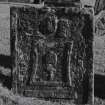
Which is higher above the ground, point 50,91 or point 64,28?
point 64,28

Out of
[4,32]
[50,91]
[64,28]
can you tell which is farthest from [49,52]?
[4,32]

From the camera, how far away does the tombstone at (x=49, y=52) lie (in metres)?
5.68

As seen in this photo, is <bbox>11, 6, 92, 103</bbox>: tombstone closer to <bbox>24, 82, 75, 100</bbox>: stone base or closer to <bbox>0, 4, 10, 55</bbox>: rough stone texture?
<bbox>24, 82, 75, 100</bbox>: stone base

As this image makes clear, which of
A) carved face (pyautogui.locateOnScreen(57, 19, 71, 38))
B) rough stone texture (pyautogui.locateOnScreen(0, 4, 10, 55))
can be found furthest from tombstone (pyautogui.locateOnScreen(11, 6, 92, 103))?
rough stone texture (pyautogui.locateOnScreen(0, 4, 10, 55))

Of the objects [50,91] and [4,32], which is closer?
[50,91]

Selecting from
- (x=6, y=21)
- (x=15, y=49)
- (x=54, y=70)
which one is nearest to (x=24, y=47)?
(x=15, y=49)

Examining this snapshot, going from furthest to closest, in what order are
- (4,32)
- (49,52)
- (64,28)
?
1. (4,32)
2. (49,52)
3. (64,28)

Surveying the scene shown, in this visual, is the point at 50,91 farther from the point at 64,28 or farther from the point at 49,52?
the point at 64,28

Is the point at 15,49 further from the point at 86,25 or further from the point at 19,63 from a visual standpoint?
the point at 86,25

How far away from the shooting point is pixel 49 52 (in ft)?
19.1

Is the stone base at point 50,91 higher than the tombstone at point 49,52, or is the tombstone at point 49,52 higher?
the tombstone at point 49,52

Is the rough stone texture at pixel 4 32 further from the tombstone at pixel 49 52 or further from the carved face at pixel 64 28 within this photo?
the carved face at pixel 64 28

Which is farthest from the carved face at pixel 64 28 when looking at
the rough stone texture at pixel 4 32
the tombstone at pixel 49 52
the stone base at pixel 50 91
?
the rough stone texture at pixel 4 32

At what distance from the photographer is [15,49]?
5867mm
